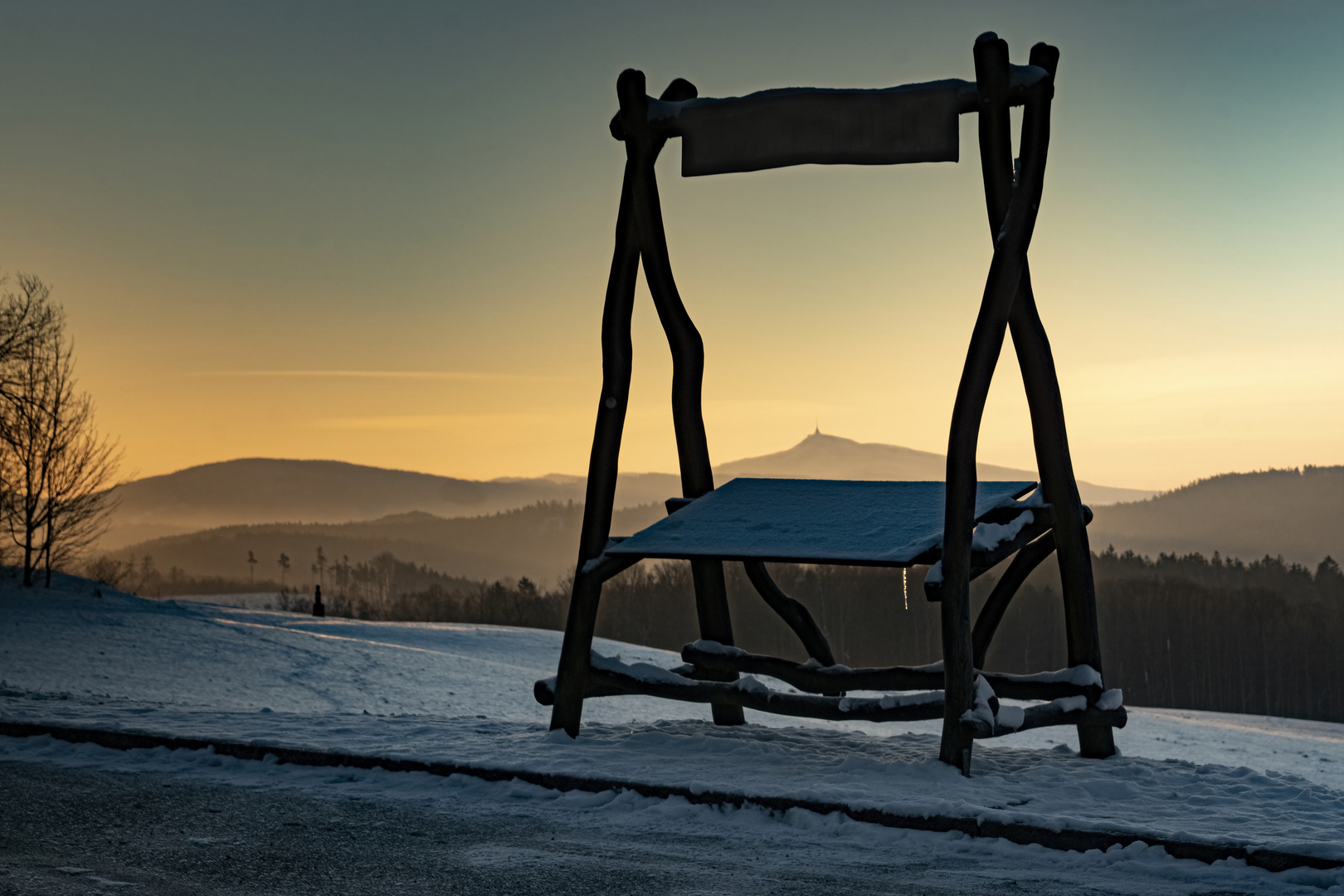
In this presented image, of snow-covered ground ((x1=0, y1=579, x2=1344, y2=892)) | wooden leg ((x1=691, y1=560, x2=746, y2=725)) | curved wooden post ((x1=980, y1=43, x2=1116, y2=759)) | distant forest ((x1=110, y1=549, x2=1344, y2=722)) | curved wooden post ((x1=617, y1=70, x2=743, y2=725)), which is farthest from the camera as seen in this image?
distant forest ((x1=110, y1=549, x2=1344, y2=722))

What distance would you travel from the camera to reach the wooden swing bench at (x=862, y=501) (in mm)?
5961

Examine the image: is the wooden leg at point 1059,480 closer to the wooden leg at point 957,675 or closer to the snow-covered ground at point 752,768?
the snow-covered ground at point 752,768

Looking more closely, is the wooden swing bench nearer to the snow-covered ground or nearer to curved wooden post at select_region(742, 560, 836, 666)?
curved wooden post at select_region(742, 560, 836, 666)

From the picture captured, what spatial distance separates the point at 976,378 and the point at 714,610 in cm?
260

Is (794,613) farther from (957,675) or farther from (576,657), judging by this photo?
(957,675)

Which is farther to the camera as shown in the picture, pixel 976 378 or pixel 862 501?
pixel 862 501

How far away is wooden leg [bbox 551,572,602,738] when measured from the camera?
22.7 feet

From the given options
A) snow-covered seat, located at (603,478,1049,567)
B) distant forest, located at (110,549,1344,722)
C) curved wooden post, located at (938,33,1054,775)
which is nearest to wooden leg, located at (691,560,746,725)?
snow-covered seat, located at (603,478,1049,567)

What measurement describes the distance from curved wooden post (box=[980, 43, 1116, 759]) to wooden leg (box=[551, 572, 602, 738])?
2867mm

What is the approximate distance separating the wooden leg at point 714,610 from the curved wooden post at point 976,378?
6.29 ft

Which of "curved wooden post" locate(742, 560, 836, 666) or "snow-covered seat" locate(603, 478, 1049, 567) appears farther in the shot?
"curved wooden post" locate(742, 560, 836, 666)

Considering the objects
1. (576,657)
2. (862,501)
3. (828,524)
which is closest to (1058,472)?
(862,501)

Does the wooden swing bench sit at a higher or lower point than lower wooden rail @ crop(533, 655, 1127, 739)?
higher

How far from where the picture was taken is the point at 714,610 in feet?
24.8
